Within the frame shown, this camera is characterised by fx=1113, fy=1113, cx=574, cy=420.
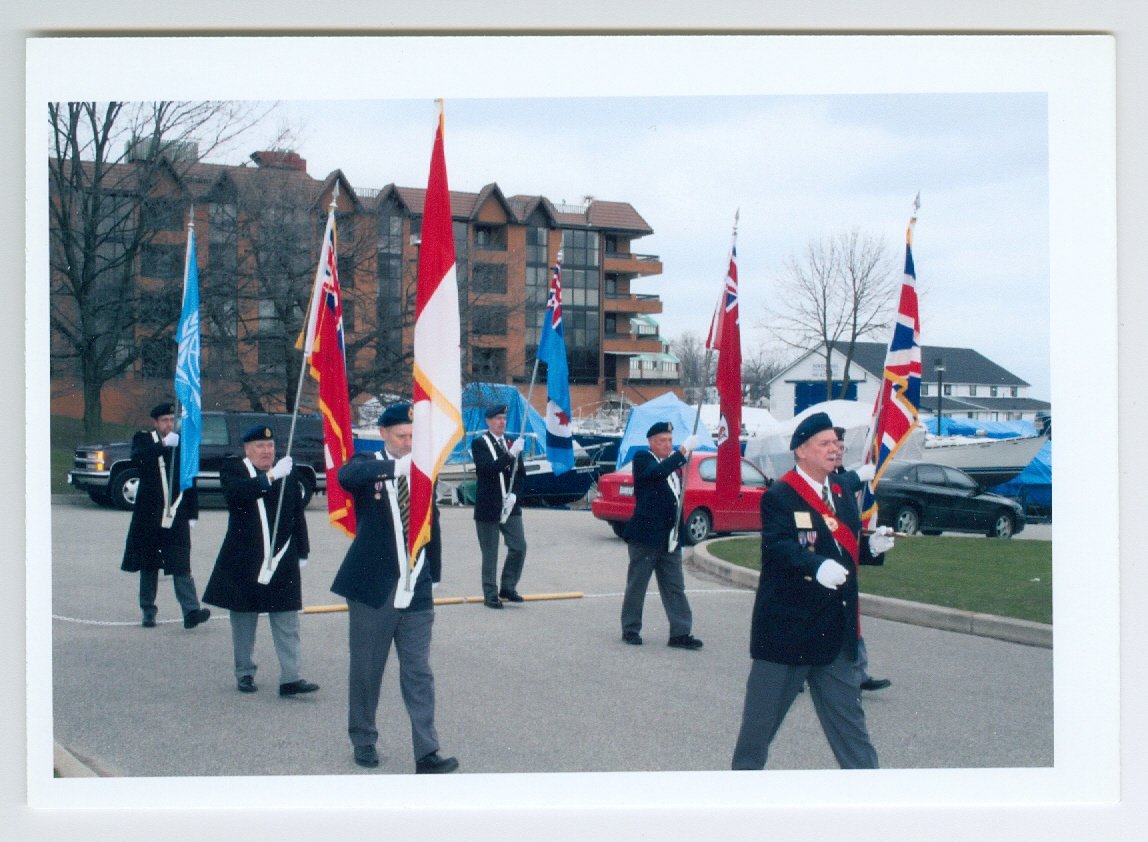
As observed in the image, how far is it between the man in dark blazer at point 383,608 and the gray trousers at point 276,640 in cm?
117

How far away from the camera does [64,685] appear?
22.8 feet

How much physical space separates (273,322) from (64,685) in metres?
10.0

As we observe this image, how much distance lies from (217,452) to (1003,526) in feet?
38.6

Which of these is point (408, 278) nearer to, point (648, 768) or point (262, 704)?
point (262, 704)

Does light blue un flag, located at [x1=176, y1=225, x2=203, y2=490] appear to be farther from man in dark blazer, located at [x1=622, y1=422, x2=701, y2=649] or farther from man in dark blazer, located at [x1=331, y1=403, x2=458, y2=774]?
man in dark blazer, located at [x1=622, y1=422, x2=701, y2=649]

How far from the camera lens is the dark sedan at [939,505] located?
1587cm

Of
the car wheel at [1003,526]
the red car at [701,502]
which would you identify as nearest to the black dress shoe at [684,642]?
the red car at [701,502]

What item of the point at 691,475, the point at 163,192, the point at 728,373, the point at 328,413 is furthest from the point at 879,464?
the point at 163,192

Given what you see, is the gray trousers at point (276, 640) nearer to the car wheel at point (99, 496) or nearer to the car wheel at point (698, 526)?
the car wheel at point (698, 526)

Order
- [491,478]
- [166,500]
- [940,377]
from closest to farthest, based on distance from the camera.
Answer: [166,500] → [491,478] → [940,377]

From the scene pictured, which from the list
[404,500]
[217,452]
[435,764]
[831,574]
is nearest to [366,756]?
[435,764]

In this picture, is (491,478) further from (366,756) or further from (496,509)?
(366,756)

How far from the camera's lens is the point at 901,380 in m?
7.11

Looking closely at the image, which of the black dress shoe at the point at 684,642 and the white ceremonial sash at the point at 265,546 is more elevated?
the white ceremonial sash at the point at 265,546
